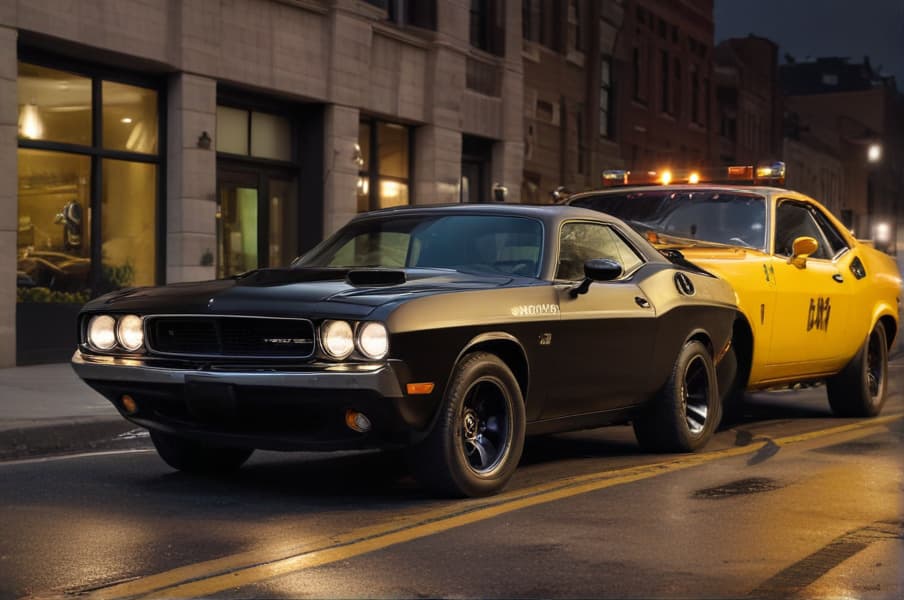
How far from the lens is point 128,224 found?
1875cm

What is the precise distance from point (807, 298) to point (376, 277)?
463 centimetres

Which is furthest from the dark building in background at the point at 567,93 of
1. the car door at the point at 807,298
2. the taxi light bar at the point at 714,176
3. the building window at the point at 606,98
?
the car door at the point at 807,298

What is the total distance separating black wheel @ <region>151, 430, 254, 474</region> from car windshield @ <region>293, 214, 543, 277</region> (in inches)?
45.8

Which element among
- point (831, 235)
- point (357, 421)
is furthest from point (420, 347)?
point (831, 235)

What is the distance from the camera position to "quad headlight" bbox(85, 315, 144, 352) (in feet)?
24.7

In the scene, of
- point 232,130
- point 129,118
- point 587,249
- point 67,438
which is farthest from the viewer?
point 232,130

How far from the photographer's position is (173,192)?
1909cm

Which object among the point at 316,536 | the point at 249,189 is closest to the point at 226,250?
the point at 249,189

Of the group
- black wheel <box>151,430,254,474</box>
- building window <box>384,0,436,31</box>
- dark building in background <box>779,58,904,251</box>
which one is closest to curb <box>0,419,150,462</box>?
black wheel <box>151,430,254,474</box>

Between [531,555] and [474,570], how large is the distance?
37cm

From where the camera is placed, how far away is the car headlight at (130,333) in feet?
→ 24.7

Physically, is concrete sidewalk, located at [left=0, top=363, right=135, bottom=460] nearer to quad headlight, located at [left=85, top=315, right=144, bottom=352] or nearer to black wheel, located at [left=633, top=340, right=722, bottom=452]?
quad headlight, located at [left=85, top=315, right=144, bottom=352]

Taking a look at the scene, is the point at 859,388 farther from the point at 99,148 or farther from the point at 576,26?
the point at 576,26

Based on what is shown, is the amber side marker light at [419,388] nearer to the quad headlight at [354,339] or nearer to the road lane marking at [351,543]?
the quad headlight at [354,339]
